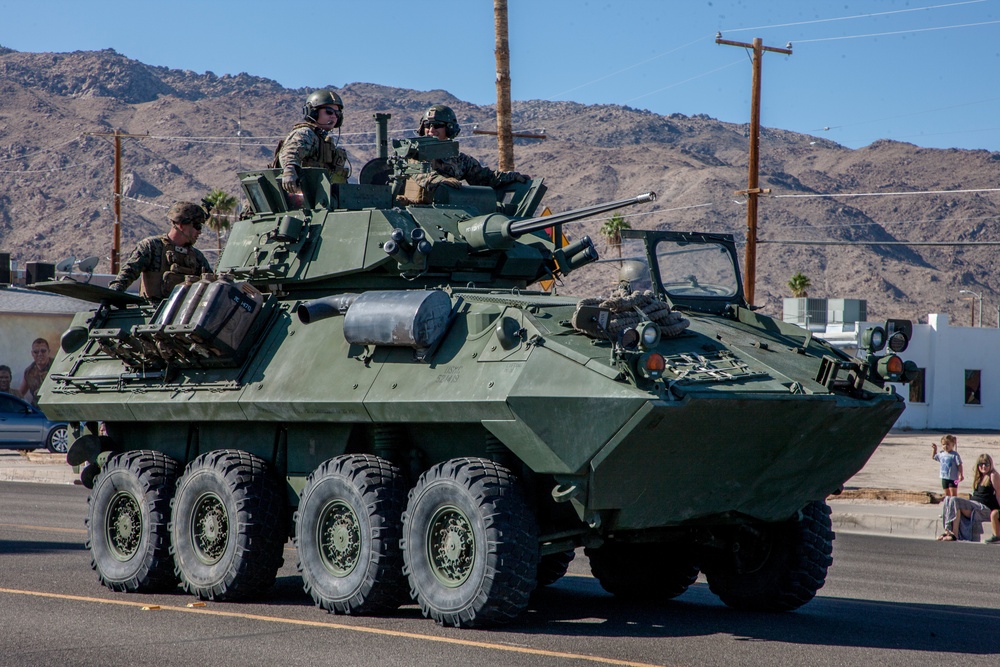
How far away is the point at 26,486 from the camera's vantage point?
24.6m

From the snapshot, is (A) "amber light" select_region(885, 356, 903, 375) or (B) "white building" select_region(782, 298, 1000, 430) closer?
(A) "amber light" select_region(885, 356, 903, 375)

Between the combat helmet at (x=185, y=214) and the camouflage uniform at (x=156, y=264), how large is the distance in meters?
0.23

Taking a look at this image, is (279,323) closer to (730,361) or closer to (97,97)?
(730,361)

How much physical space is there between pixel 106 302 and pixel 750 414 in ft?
20.3

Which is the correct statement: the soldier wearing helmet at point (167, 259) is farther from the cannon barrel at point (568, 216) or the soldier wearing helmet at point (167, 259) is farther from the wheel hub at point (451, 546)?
the wheel hub at point (451, 546)

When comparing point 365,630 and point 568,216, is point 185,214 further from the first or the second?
point 365,630

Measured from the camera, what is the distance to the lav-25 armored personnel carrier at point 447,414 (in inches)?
342

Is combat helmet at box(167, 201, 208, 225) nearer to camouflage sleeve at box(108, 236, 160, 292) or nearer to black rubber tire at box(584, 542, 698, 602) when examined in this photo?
camouflage sleeve at box(108, 236, 160, 292)

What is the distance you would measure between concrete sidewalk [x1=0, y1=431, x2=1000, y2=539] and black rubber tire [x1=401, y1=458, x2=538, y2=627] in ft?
34.1

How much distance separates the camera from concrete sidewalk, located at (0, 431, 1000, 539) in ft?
61.0

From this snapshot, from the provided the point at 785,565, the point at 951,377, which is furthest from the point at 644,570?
the point at 951,377

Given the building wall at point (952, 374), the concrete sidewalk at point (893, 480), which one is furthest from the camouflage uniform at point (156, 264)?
the building wall at point (952, 374)

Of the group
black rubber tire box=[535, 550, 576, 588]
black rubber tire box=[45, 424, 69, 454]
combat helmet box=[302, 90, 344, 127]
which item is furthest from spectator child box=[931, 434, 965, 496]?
black rubber tire box=[45, 424, 69, 454]

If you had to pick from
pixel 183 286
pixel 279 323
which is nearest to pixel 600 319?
pixel 279 323
